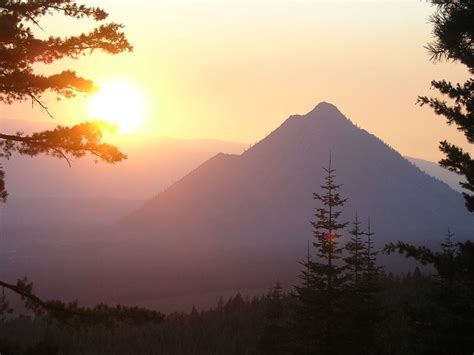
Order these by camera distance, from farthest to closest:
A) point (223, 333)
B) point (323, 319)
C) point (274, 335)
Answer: point (223, 333)
point (274, 335)
point (323, 319)

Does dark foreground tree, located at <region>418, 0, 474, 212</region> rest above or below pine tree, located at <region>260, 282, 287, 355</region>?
above

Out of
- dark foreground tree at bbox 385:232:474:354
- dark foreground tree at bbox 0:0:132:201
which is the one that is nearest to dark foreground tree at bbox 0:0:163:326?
dark foreground tree at bbox 0:0:132:201

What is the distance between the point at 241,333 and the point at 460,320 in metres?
27.3

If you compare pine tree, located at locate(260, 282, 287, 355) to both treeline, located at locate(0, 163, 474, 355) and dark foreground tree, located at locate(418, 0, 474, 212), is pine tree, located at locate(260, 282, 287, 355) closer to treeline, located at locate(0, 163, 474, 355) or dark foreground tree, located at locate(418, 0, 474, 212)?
treeline, located at locate(0, 163, 474, 355)

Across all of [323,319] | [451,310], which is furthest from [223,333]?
[451,310]

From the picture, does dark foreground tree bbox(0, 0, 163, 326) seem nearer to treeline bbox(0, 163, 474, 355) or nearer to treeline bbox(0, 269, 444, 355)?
treeline bbox(0, 163, 474, 355)

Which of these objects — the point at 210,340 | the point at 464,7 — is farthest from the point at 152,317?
the point at 210,340

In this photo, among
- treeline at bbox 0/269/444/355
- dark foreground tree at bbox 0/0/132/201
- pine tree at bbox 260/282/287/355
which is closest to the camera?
dark foreground tree at bbox 0/0/132/201

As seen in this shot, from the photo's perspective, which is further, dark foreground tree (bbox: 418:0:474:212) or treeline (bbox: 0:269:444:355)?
treeline (bbox: 0:269:444:355)

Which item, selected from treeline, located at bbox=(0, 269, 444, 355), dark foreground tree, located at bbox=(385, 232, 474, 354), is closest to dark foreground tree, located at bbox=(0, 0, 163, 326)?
dark foreground tree, located at bbox=(385, 232, 474, 354)

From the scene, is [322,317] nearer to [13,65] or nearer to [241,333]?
Answer: [13,65]

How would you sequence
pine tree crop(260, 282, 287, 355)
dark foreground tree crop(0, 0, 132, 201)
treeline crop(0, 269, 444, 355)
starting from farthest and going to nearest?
1. treeline crop(0, 269, 444, 355)
2. pine tree crop(260, 282, 287, 355)
3. dark foreground tree crop(0, 0, 132, 201)

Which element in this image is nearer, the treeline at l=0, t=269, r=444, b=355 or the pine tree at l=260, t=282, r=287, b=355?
the pine tree at l=260, t=282, r=287, b=355

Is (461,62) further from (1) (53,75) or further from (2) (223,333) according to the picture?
(2) (223,333)
